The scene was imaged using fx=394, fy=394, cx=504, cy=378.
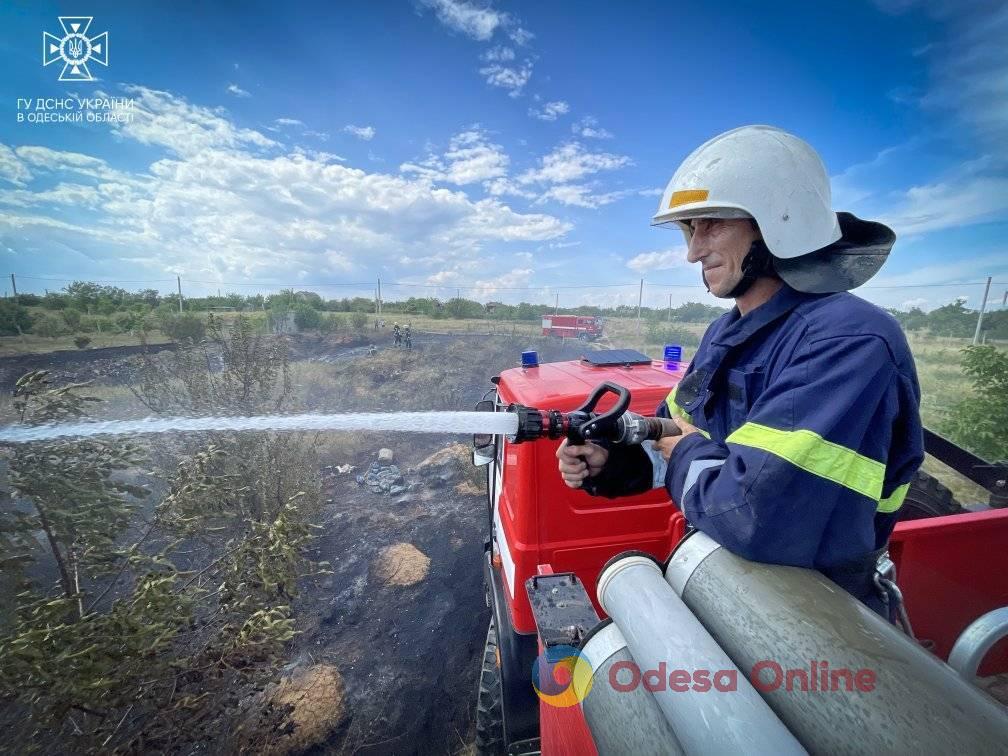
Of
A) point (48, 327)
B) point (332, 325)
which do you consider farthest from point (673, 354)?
point (332, 325)

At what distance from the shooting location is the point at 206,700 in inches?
121

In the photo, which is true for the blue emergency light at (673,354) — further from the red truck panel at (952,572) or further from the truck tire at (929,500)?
the truck tire at (929,500)

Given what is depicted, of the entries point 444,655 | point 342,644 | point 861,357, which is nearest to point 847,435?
point 861,357

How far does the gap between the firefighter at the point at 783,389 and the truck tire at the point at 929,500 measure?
3138mm

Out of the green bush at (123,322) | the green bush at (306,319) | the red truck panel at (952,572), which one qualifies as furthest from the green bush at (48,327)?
the red truck panel at (952,572)

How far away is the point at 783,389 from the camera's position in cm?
125

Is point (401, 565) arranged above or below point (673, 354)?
below

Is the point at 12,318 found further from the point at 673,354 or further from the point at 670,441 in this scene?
the point at 670,441

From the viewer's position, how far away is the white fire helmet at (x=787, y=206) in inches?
58.4

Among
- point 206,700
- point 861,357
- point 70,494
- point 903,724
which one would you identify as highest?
point 861,357

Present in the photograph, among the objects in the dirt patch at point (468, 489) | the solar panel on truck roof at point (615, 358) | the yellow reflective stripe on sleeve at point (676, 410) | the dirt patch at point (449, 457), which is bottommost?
the dirt patch at point (468, 489)

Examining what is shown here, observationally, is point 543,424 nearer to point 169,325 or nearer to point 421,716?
point 421,716

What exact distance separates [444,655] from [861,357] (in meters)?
4.53

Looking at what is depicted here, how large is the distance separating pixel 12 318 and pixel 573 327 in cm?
2318
